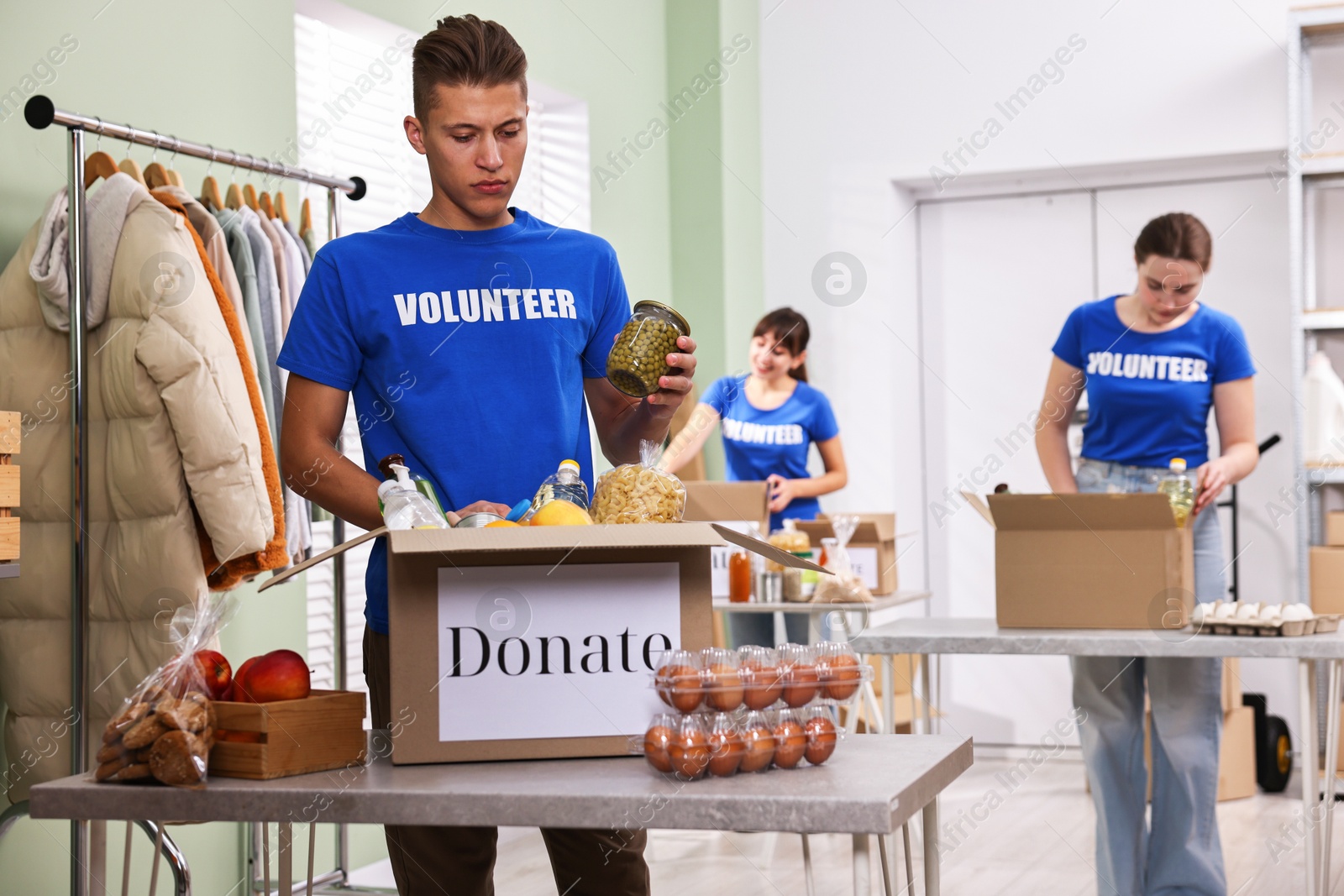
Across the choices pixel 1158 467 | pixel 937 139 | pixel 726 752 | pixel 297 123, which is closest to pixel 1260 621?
pixel 1158 467

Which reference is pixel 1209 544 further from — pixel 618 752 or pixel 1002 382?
pixel 1002 382

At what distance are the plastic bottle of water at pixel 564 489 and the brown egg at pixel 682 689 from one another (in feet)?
0.73

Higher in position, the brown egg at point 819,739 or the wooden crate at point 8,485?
the wooden crate at point 8,485

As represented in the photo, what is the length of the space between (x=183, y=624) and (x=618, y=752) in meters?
0.47

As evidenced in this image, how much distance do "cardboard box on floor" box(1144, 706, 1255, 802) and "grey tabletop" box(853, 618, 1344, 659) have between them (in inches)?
86.9

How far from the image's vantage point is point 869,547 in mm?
4305

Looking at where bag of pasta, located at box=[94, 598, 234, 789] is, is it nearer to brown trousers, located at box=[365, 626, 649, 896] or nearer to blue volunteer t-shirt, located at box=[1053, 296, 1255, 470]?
brown trousers, located at box=[365, 626, 649, 896]

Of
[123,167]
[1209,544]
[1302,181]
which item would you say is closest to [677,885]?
[1209,544]

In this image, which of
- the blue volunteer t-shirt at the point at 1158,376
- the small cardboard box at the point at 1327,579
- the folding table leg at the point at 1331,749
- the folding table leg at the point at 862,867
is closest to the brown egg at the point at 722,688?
the folding table leg at the point at 862,867

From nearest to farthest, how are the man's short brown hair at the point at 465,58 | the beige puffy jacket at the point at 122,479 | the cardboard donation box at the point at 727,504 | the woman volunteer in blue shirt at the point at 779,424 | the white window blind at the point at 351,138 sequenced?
the man's short brown hair at the point at 465,58
the beige puffy jacket at the point at 122,479
the white window blind at the point at 351,138
the cardboard donation box at the point at 727,504
the woman volunteer in blue shirt at the point at 779,424

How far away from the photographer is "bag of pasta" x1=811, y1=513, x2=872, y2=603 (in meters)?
4.00

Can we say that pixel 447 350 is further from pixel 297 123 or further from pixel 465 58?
pixel 297 123

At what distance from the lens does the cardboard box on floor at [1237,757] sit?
4.59m

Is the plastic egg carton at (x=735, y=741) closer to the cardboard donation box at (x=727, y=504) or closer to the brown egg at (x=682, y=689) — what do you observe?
the brown egg at (x=682, y=689)
